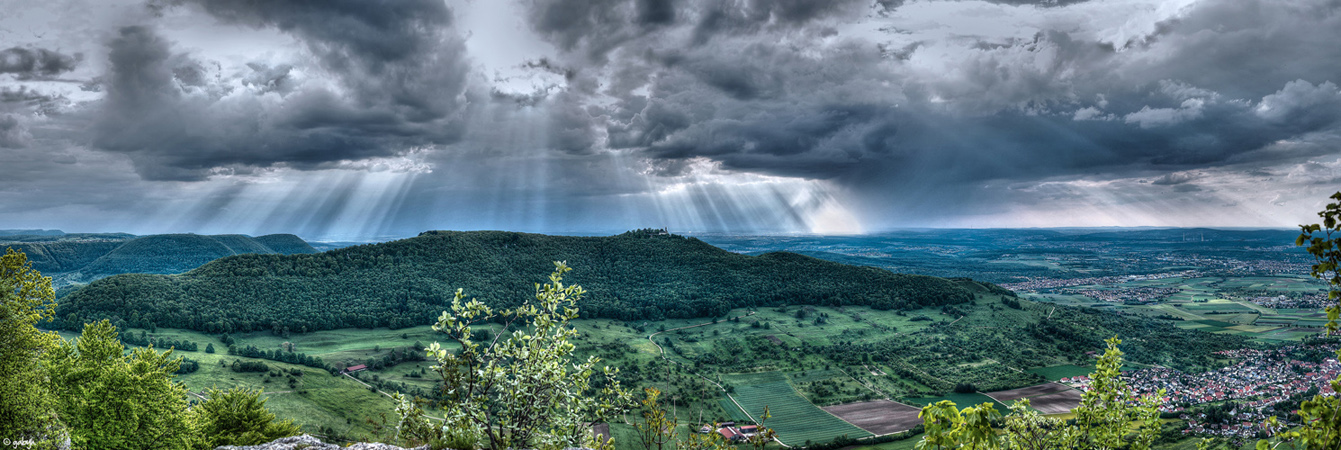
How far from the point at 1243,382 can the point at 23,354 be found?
13340cm

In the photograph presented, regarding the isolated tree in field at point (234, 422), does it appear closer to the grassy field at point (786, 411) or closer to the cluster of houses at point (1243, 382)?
the grassy field at point (786, 411)

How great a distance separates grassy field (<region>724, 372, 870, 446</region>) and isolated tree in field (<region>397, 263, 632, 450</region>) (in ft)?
204

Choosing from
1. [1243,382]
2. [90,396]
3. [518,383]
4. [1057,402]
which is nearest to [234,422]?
[90,396]

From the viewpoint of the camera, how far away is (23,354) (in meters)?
18.7

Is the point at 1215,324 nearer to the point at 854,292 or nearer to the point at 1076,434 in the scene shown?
the point at 854,292

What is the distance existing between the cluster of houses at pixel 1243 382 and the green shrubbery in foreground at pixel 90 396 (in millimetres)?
91043

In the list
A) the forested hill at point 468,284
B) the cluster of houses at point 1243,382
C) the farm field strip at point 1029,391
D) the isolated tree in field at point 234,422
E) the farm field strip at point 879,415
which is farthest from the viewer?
the forested hill at point 468,284

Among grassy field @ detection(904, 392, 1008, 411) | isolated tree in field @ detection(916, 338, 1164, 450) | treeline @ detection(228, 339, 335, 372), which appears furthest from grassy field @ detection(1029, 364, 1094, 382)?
treeline @ detection(228, 339, 335, 372)

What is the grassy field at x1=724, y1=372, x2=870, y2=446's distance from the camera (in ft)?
221

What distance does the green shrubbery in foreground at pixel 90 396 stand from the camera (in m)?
18.1

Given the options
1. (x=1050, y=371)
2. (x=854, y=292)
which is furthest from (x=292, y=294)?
(x=1050, y=371)

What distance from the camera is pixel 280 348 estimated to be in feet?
345

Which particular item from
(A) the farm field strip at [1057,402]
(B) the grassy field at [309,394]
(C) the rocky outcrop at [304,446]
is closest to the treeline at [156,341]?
(B) the grassy field at [309,394]

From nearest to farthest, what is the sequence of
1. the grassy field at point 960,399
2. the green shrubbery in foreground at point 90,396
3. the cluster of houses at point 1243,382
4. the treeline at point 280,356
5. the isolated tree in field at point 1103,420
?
1. the isolated tree in field at point 1103,420
2. the green shrubbery in foreground at point 90,396
3. the cluster of houses at point 1243,382
4. the grassy field at point 960,399
5. the treeline at point 280,356
